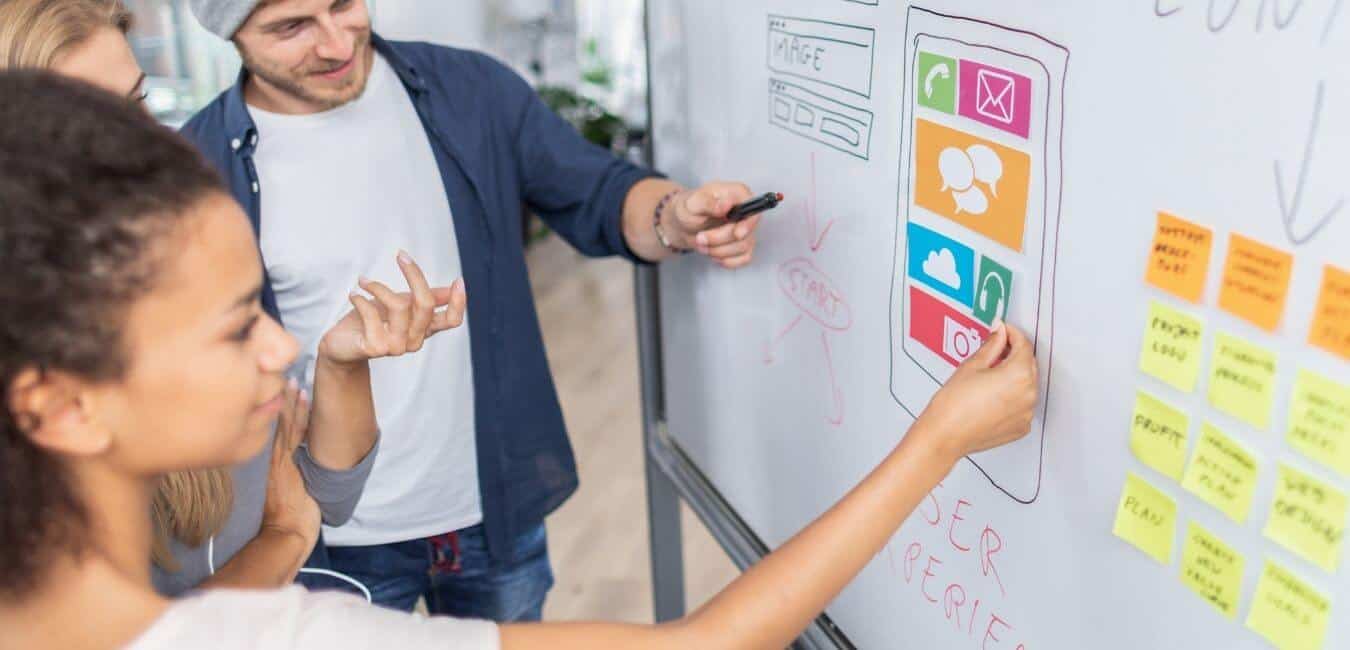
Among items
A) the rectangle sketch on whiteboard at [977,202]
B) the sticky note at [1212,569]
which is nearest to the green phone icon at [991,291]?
the rectangle sketch on whiteboard at [977,202]

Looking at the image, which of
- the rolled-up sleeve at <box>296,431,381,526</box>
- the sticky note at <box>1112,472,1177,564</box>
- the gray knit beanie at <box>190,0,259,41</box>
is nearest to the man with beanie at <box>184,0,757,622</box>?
the gray knit beanie at <box>190,0,259,41</box>

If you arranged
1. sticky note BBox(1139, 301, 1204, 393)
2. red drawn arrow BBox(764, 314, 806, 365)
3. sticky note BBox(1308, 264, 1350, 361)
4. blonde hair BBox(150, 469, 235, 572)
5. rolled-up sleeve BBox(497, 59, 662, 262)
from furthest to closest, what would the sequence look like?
rolled-up sleeve BBox(497, 59, 662, 262) < red drawn arrow BBox(764, 314, 806, 365) < blonde hair BBox(150, 469, 235, 572) < sticky note BBox(1139, 301, 1204, 393) < sticky note BBox(1308, 264, 1350, 361)

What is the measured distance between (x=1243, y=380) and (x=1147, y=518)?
13cm

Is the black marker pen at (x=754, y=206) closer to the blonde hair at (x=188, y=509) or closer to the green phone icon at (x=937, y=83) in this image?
the green phone icon at (x=937, y=83)

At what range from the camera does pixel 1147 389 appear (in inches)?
28.2

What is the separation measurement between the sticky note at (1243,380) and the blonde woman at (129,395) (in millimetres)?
272

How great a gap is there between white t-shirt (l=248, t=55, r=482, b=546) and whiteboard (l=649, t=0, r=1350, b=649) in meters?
0.40

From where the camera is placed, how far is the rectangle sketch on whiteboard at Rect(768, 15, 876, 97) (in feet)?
3.17

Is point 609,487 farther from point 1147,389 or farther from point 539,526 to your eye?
point 1147,389

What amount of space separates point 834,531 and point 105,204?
1.56ft

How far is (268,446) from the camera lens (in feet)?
3.41

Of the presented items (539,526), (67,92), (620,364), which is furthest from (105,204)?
(620,364)

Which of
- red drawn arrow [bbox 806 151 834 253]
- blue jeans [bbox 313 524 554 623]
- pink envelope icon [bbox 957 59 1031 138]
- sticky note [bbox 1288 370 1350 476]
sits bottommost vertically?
blue jeans [bbox 313 524 554 623]

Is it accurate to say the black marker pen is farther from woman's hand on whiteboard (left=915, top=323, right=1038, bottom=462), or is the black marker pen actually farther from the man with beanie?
woman's hand on whiteboard (left=915, top=323, right=1038, bottom=462)
